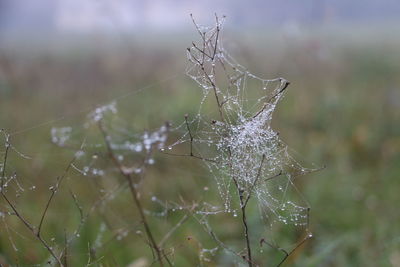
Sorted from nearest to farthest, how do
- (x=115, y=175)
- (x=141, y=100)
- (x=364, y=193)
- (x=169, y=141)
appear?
(x=364, y=193) < (x=115, y=175) < (x=169, y=141) < (x=141, y=100)

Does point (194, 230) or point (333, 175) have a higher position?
point (333, 175)

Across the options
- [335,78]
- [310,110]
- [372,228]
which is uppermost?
[335,78]

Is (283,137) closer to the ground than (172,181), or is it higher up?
higher up

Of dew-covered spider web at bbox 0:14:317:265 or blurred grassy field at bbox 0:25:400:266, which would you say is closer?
dew-covered spider web at bbox 0:14:317:265

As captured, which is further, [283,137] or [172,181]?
[283,137]

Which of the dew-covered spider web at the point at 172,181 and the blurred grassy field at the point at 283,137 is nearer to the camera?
the dew-covered spider web at the point at 172,181

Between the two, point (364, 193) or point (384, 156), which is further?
point (384, 156)

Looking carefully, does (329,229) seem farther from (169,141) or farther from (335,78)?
(335,78)

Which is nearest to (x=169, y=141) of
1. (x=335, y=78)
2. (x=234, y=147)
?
(x=234, y=147)
